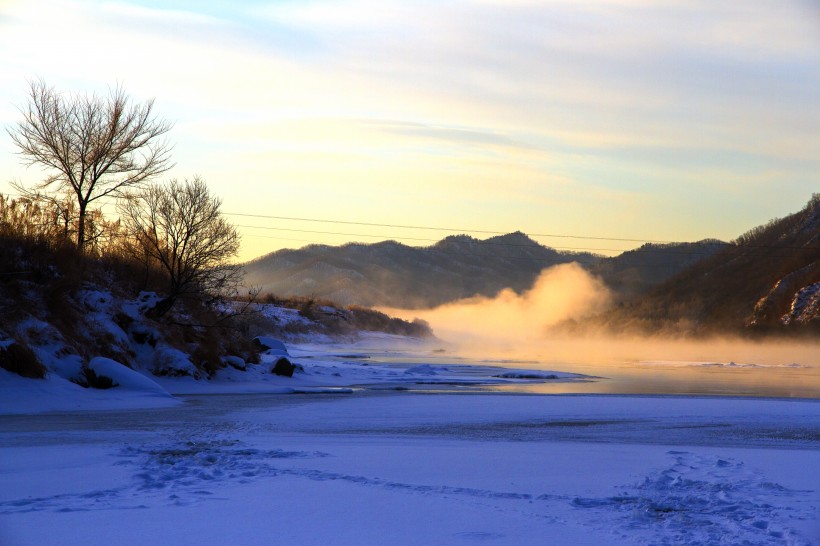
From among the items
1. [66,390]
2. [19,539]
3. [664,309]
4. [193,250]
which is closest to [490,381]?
[193,250]

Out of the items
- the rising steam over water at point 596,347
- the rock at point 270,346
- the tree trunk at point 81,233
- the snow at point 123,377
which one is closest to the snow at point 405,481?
the snow at point 123,377

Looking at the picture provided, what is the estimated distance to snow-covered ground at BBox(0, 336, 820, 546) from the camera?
829cm

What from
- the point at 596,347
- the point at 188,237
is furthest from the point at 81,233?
the point at 596,347

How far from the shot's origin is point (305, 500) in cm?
952

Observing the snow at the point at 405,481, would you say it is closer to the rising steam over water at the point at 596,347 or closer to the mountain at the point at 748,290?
the rising steam over water at the point at 596,347

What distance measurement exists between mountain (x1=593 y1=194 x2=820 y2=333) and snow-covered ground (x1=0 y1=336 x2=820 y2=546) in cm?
8662

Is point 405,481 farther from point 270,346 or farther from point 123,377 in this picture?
point 270,346

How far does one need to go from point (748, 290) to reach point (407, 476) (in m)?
116

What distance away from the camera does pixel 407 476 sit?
1105 cm

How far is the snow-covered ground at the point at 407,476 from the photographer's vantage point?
8289 mm

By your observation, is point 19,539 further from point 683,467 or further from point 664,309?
point 664,309

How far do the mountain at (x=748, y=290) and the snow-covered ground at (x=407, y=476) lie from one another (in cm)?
8662

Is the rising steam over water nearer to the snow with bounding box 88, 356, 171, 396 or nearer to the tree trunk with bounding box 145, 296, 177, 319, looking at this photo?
the snow with bounding box 88, 356, 171, 396

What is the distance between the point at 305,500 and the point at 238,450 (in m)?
3.52
